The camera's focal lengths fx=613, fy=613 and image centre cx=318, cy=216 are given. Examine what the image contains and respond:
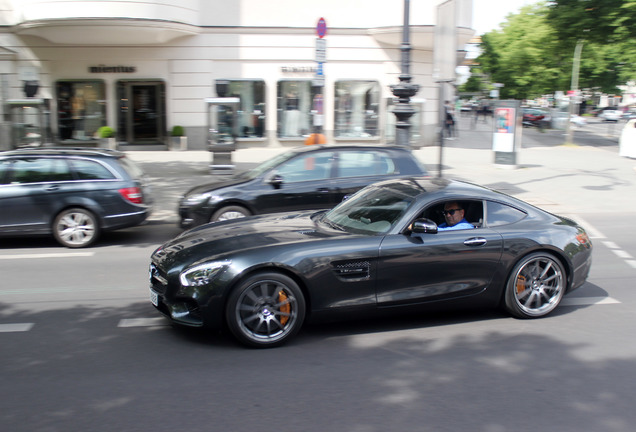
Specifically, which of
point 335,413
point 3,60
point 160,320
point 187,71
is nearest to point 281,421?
point 335,413

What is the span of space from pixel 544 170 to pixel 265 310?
1523 centimetres

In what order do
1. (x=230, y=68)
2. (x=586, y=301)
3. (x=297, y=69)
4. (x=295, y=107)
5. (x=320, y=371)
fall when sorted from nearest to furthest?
(x=320, y=371), (x=586, y=301), (x=230, y=68), (x=297, y=69), (x=295, y=107)

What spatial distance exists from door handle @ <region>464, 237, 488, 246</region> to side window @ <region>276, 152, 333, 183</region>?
167 inches

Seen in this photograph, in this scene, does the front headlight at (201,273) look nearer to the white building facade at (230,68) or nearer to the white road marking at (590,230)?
the white road marking at (590,230)

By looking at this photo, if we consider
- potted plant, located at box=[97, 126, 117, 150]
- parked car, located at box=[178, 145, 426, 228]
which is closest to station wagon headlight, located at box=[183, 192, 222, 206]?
parked car, located at box=[178, 145, 426, 228]

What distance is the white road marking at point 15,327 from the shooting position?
5613 millimetres

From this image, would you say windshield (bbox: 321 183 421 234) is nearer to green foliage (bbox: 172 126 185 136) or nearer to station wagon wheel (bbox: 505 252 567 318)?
station wagon wheel (bbox: 505 252 567 318)

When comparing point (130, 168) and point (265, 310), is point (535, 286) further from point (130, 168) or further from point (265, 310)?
point (130, 168)

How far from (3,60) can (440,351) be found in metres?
21.3

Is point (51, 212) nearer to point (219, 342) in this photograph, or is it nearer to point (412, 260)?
point (219, 342)

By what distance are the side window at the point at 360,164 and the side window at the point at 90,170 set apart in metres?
3.55

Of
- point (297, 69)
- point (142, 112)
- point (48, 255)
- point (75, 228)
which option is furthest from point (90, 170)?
point (297, 69)

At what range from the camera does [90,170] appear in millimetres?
9344

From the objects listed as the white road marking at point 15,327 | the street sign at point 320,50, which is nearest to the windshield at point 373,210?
the white road marking at point 15,327
